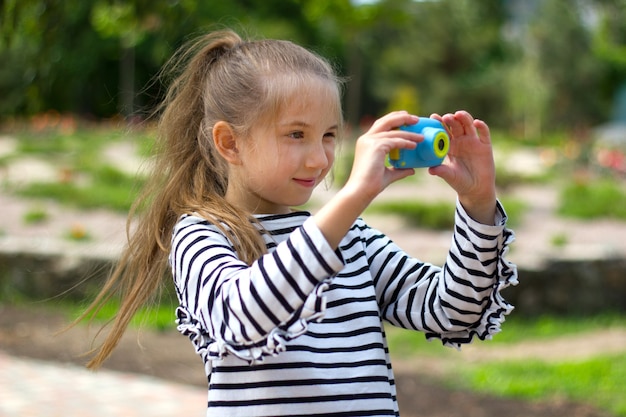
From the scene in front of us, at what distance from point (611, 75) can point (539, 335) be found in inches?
865

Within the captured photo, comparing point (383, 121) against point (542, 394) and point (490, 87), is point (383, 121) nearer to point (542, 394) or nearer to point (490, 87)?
point (542, 394)

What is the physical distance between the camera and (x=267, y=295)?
1.30m

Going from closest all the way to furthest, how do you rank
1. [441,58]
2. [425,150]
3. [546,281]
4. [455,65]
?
[425,150]
[546,281]
[441,58]
[455,65]

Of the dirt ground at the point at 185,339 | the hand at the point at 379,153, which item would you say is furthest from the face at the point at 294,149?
the dirt ground at the point at 185,339

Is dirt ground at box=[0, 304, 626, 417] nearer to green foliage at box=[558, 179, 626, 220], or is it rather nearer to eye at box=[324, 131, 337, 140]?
eye at box=[324, 131, 337, 140]

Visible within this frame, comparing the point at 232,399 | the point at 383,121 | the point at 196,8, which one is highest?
the point at 196,8

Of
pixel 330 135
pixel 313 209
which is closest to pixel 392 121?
pixel 330 135

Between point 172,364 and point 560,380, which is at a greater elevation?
point 560,380

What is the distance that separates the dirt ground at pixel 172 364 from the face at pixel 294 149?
2.50 meters

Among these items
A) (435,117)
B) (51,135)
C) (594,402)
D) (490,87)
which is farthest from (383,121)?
(490,87)

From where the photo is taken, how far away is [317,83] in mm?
1547

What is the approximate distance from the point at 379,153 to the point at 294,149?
0.21 metres

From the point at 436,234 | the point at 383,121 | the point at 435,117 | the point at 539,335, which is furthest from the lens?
the point at 436,234

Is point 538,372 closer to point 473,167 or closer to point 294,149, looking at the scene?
point 473,167
